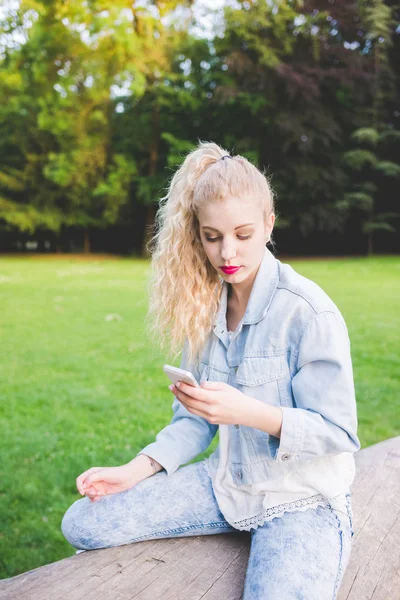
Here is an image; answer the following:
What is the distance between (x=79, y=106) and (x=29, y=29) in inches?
140

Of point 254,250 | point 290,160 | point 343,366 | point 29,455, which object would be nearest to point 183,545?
point 343,366

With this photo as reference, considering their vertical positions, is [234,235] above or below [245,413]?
above

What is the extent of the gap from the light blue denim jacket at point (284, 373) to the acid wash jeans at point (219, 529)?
0.12 meters

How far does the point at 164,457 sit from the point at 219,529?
1.10 ft

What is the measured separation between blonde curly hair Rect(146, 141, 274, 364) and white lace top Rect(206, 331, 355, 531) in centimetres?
57

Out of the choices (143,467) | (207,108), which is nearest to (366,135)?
(207,108)

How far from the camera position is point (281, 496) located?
1836 mm

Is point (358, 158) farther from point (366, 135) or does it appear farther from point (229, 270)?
point (229, 270)

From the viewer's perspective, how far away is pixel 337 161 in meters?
23.0

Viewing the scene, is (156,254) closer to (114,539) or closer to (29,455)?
(114,539)

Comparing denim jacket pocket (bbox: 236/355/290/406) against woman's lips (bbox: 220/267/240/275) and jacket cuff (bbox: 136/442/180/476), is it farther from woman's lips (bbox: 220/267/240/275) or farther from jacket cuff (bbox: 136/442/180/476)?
jacket cuff (bbox: 136/442/180/476)

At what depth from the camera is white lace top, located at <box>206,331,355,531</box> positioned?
182cm

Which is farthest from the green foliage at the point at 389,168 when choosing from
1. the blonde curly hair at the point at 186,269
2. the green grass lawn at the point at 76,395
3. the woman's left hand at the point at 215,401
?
the woman's left hand at the point at 215,401

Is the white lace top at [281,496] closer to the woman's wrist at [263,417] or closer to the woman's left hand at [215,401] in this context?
the woman's wrist at [263,417]
